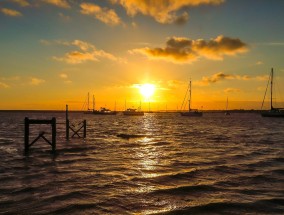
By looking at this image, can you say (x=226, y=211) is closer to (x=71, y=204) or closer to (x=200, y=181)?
(x=200, y=181)

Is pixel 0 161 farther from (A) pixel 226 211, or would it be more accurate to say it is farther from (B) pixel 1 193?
(A) pixel 226 211

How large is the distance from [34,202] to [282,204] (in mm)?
10660

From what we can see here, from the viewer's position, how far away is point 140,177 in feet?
60.3

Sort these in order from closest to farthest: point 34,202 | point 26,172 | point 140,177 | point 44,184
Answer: point 34,202, point 44,184, point 140,177, point 26,172

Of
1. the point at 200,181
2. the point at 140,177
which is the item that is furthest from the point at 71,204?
the point at 200,181

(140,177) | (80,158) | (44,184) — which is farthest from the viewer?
(80,158)

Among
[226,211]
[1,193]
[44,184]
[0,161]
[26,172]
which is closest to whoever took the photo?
[226,211]

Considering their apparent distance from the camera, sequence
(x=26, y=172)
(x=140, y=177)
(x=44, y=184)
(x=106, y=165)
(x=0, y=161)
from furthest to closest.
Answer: (x=0, y=161) → (x=106, y=165) → (x=26, y=172) → (x=140, y=177) → (x=44, y=184)

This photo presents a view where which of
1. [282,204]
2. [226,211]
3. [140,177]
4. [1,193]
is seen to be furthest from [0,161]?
[282,204]

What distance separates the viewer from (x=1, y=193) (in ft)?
47.7

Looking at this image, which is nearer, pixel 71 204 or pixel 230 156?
pixel 71 204

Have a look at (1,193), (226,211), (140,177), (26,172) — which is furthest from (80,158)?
(226,211)

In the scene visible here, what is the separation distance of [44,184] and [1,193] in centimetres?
238

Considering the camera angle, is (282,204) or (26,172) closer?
(282,204)
